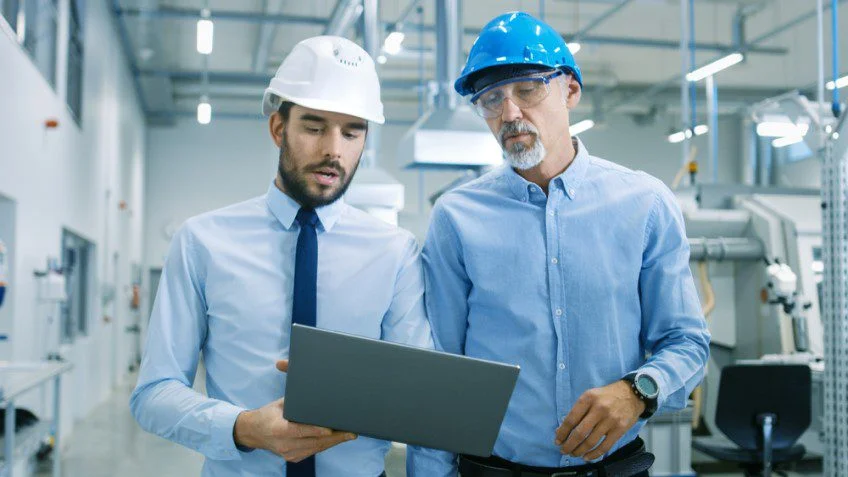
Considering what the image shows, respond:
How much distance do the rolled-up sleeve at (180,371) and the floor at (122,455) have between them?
4.12 meters

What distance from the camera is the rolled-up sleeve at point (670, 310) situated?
4.77 feet

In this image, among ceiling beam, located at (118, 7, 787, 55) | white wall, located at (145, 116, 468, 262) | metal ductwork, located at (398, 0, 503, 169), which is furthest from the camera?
white wall, located at (145, 116, 468, 262)

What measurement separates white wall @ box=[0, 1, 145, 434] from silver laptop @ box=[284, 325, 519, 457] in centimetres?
398

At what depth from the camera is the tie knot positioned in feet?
A: 4.76

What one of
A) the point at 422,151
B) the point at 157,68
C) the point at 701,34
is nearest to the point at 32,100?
the point at 422,151

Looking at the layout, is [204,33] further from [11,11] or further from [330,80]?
[330,80]

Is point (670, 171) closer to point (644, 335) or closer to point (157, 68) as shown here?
point (157, 68)

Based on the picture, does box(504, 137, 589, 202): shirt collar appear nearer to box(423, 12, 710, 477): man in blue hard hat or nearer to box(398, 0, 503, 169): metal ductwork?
box(423, 12, 710, 477): man in blue hard hat

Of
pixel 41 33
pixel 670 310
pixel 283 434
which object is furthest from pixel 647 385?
pixel 41 33

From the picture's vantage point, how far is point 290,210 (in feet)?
4.81

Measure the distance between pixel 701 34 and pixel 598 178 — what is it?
924cm

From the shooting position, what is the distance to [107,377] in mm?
9312

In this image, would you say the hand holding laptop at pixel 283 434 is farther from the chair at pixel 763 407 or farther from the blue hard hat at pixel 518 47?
the chair at pixel 763 407

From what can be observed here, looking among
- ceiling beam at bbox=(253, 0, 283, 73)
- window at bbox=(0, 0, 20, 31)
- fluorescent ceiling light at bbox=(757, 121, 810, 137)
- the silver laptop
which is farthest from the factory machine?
ceiling beam at bbox=(253, 0, 283, 73)
